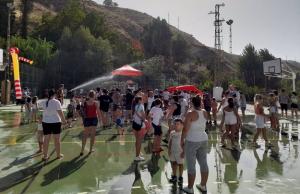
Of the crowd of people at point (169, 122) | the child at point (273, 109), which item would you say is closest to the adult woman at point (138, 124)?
the crowd of people at point (169, 122)

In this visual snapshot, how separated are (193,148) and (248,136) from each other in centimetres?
864

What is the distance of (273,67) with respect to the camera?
109 feet

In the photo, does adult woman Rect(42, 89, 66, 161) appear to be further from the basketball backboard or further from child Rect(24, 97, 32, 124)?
the basketball backboard

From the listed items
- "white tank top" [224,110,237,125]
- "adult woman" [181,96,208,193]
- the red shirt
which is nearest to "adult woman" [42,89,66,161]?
the red shirt

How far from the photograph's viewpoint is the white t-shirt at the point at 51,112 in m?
10.0

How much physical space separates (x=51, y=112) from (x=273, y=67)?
27322 mm

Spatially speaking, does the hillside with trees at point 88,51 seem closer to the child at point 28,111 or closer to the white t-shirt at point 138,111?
the child at point 28,111

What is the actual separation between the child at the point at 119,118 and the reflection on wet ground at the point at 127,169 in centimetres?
233

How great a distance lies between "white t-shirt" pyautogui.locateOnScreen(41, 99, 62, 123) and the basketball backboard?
1023 inches

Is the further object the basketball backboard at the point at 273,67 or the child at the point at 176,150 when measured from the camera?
the basketball backboard at the point at 273,67

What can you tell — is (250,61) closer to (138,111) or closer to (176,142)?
(138,111)

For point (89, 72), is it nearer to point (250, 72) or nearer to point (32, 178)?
point (250, 72)

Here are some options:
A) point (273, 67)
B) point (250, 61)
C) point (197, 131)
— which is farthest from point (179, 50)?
point (197, 131)

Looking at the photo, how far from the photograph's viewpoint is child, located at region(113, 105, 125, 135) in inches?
646
